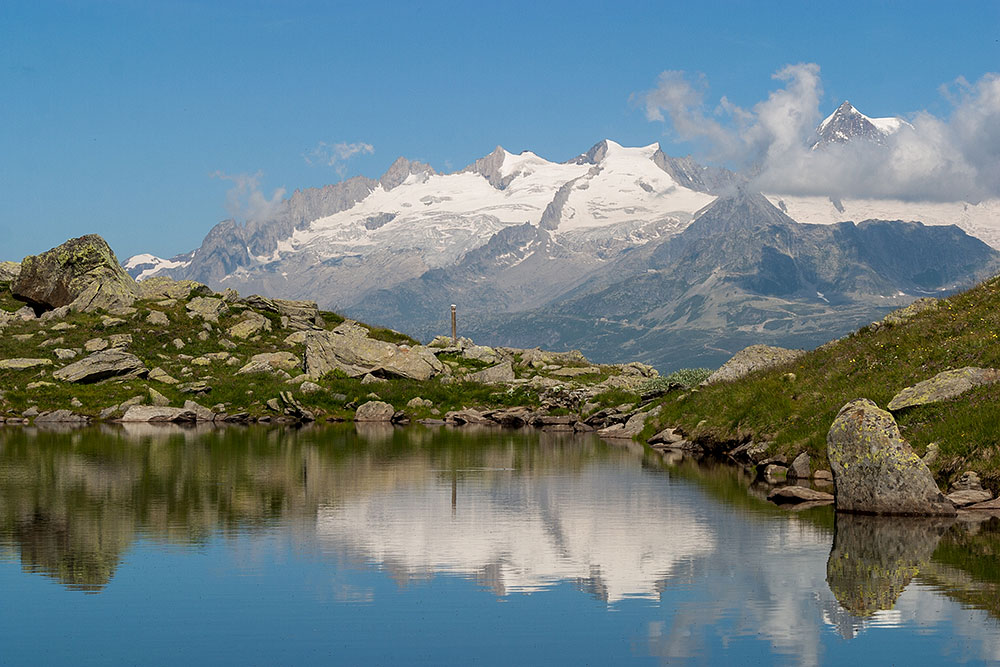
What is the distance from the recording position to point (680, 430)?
63.7 metres

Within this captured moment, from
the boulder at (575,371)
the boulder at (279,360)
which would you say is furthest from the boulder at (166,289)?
the boulder at (575,371)

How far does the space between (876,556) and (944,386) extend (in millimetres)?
15262

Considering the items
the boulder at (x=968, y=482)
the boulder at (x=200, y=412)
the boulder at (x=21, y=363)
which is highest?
the boulder at (x=21, y=363)

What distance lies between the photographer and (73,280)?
348 feet

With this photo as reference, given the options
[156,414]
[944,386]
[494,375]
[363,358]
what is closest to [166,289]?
[363,358]

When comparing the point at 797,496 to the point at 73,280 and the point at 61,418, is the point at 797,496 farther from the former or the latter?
the point at 73,280

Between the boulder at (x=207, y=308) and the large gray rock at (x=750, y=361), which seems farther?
the boulder at (x=207, y=308)

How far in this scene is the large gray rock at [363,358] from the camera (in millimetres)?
94938

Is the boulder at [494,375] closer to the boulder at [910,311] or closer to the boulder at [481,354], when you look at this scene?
the boulder at [481,354]

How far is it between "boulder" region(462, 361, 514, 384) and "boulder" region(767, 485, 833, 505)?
2380 inches

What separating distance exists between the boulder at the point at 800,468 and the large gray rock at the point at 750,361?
23146mm

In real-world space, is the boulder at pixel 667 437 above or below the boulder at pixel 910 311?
below

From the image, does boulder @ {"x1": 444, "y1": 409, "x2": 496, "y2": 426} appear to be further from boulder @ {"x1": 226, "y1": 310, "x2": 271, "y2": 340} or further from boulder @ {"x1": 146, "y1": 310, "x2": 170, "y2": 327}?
boulder @ {"x1": 146, "y1": 310, "x2": 170, "y2": 327}

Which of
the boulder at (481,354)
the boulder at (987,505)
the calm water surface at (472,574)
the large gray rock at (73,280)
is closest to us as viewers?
the calm water surface at (472,574)
